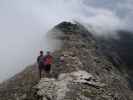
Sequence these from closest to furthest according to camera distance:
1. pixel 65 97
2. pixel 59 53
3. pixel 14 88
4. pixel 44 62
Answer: pixel 65 97, pixel 44 62, pixel 14 88, pixel 59 53

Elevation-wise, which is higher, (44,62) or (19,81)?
(44,62)

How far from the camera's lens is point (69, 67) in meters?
49.0

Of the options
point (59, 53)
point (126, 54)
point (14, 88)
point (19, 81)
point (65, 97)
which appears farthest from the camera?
point (126, 54)

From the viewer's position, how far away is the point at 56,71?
4622 centimetres

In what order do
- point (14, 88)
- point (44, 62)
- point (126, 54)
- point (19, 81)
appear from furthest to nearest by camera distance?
point (126, 54) → point (19, 81) → point (14, 88) → point (44, 62)

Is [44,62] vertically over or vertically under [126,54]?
over

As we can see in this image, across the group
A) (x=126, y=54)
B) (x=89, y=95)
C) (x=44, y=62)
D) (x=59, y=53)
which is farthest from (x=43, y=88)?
(x=126, y=54)

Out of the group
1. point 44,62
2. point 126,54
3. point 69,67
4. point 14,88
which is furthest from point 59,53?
point 126,54

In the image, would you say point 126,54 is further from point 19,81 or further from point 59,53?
point 19,81

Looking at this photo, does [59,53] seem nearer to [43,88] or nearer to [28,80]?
[28,80]

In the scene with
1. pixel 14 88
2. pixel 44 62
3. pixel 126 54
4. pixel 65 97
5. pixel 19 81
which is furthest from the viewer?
pixel 126 54

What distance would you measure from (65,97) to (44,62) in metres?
5.77

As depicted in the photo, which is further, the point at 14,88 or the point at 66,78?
the point at 14,88

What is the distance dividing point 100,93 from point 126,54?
144 m
